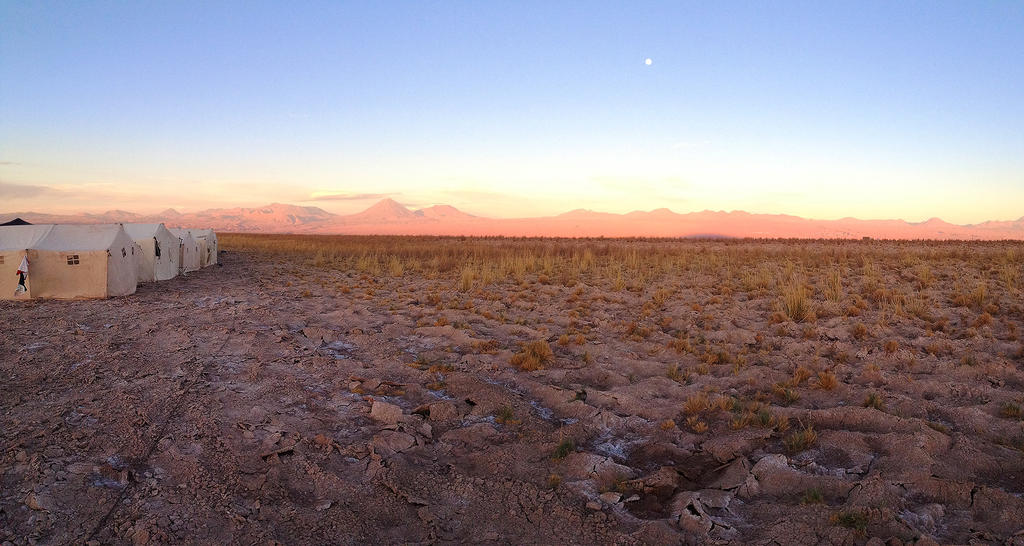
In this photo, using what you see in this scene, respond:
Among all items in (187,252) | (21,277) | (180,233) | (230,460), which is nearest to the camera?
(230,460)

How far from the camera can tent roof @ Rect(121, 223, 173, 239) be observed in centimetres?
1526

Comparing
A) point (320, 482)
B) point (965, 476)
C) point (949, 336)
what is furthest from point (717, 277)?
point (320, 482)

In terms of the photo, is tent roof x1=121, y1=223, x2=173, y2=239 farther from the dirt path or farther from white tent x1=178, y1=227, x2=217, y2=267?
the dirt path

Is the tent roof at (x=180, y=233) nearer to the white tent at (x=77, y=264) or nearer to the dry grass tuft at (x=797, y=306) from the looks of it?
the white tent at (x=77, y=264)

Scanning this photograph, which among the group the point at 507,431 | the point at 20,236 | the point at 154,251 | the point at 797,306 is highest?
the point at 20,236

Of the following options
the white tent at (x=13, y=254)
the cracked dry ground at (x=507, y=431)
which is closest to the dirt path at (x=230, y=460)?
the cracked dry ground at (x=507, y=431)

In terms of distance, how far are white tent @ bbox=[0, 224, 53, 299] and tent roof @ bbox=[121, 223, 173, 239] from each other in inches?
127

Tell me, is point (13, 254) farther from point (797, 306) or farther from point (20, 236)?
point (797, 306)

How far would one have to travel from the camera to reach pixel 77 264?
464 inches

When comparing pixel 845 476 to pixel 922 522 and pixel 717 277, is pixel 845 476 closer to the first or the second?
pixel 922 522

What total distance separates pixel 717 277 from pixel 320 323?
10.1 m

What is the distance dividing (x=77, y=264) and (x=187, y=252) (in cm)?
652

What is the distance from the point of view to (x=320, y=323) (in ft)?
33.2

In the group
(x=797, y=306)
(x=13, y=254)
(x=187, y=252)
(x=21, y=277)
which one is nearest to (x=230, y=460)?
(x=797, y=306)
